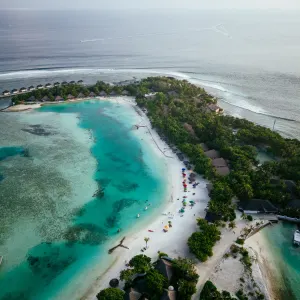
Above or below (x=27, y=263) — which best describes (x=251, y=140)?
above

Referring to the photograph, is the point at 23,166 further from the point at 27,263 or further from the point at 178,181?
the point at 178,181

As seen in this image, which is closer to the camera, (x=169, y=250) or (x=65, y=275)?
(x=65, y=275)

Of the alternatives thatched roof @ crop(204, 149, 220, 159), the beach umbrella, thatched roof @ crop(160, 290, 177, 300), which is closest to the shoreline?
thatched roof @ crop(160, 290, 177, 300)

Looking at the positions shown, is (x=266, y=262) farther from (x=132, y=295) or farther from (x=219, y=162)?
(x=219, y=162)

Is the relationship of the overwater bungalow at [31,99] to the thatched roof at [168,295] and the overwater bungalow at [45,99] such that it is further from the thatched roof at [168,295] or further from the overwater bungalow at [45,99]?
the thatched roof at [168,295]

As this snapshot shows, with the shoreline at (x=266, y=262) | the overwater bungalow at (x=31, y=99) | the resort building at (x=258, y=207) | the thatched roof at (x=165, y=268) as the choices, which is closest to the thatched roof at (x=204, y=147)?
the resort building at (x=258, y=207)

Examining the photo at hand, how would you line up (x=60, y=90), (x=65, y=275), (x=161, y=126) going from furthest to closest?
(x=60, y=90)
(x=161, y=126)
(x=65, y=275)

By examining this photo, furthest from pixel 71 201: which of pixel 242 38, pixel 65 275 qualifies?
pixel 242 38

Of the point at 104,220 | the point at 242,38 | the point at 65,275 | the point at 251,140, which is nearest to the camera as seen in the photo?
the point at 65,275
